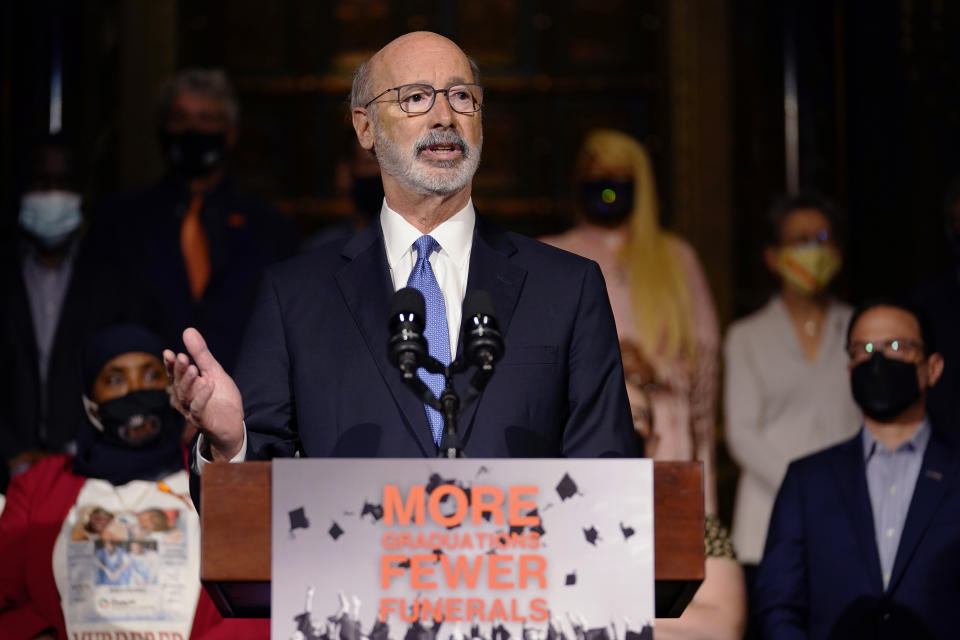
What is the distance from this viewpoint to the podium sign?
2.14 meters

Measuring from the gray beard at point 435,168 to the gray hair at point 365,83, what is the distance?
152mm

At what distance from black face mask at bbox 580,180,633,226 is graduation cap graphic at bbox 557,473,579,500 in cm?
348

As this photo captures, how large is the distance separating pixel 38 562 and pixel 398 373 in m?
1.95

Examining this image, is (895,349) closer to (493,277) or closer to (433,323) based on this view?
(493,277)

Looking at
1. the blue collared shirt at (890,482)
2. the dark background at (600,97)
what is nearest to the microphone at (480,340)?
the blue collared shirt at (890,482)

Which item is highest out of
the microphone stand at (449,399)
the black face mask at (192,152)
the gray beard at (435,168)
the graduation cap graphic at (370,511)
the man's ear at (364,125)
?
the black face mask at (192,152)

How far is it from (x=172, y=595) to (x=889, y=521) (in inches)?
79.4

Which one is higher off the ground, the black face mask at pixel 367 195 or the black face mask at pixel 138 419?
the black face mask at pixel 367 195

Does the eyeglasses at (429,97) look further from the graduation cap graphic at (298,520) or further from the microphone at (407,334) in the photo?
the graduation cap graphic at (298,520)

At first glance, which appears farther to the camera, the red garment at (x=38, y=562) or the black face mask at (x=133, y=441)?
the black face mask at (x=133, y=441)

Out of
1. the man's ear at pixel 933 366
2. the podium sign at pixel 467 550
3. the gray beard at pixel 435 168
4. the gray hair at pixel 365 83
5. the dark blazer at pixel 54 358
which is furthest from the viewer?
the dark blazer at pixel 54 358

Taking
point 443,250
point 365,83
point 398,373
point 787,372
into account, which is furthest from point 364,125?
point 787,372

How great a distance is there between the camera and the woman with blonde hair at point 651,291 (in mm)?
5410

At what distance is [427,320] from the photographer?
8.57 feet
